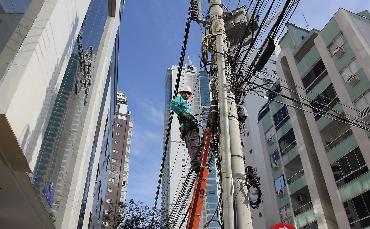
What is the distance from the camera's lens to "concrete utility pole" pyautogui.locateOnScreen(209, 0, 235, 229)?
5.14 m

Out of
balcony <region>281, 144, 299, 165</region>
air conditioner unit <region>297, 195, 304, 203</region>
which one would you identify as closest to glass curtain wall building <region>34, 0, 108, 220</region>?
balcony <region>281, 144, 299, 165</region>

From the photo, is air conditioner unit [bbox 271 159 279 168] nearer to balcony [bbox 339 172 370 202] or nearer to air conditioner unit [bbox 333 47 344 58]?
balcony [bbox 339 172 370 202]

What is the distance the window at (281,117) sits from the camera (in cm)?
3444

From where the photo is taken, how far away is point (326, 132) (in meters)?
28.7

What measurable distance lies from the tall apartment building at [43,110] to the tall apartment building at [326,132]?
17.4 m

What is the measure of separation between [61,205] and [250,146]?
131 feet

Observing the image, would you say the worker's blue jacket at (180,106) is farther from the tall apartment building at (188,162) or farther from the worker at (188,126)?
the tall apartment building at (188,162)

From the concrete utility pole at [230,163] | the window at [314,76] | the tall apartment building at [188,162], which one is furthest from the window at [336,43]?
the concrete utility pole at [230,163]

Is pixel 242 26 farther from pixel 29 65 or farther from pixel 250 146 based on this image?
pixel 250 146

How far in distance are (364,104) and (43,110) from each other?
75.5ft

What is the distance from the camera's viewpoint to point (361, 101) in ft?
80.1

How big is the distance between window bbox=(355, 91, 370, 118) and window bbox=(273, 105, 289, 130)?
974 cm

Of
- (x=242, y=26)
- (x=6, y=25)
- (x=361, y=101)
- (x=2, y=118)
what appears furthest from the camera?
(x=361, y=101)

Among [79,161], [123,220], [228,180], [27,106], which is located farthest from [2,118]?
[123,220]
